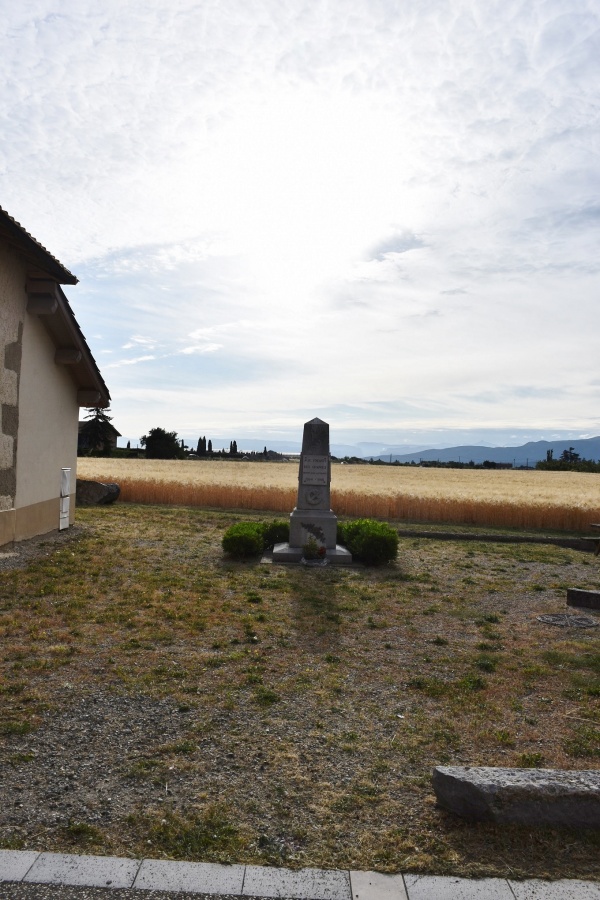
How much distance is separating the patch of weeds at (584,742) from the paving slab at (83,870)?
3222mm

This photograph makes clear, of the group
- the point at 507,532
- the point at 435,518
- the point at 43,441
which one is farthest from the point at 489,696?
the point at 435,518

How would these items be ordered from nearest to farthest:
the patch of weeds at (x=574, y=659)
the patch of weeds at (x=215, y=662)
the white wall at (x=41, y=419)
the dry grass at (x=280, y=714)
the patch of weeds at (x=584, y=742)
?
the dry grass at (x=280, y=714) < the patch of weeds at (x=584, y=742) < the patch of weeds at (x=215, y=662) < the patch of weeds at (x=574, y=659) < the white wall at (x=41, y=419)

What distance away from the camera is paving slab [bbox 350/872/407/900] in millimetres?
3037

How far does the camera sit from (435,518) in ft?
71.8

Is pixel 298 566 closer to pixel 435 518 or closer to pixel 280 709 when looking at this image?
pixel 280 709

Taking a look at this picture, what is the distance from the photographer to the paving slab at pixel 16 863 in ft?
10.1

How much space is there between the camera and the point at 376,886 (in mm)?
3107

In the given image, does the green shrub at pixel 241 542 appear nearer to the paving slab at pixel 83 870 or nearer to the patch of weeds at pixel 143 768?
the patch of weeds at pixel 143 768

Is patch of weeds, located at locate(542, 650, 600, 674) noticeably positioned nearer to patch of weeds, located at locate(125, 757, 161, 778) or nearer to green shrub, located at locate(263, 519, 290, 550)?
patch of weeds, located at locate(125, 757, 161, 778)

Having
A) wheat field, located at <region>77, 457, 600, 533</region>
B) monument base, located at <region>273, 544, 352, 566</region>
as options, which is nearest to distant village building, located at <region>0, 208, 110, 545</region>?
monument base, located at <region>273, 544, 352, 566</region>

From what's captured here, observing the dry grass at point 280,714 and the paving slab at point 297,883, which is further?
the dry grass at point 280,714

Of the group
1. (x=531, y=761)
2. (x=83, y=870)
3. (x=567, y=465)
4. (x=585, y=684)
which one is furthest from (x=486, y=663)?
(x=567, y=465)

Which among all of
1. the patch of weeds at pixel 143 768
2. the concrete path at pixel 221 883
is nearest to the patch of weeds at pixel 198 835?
the concrete path at pixel 221 883

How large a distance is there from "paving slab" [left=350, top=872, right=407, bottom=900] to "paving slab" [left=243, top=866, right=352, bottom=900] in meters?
0.04
